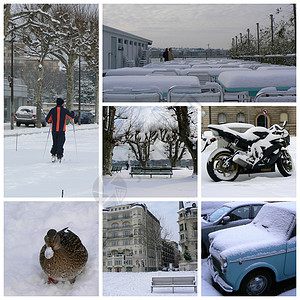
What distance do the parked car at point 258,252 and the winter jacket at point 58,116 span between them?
2421 millimetres

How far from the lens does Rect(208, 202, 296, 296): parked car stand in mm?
2678

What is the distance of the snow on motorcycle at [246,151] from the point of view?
109 inches

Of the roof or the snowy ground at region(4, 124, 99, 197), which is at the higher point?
the roof

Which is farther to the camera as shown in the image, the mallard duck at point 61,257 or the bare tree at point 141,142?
the mallard duck at point 61,257

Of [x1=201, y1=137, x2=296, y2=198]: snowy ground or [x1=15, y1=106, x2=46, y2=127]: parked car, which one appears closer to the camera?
[x1=201, y1=137, x2=296, y2=198]: snowy ground

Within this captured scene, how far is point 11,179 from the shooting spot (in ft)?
12.2

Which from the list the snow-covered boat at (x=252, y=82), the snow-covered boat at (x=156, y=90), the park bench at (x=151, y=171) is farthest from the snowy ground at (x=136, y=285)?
the snow-covered boat at (x=252, y=82)

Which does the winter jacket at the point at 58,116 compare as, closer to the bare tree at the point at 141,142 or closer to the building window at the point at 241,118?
the bare tree at the point at 141,142

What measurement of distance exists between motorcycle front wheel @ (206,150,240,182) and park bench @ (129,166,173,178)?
27 cm

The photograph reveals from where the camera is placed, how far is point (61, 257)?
2895 millimetres

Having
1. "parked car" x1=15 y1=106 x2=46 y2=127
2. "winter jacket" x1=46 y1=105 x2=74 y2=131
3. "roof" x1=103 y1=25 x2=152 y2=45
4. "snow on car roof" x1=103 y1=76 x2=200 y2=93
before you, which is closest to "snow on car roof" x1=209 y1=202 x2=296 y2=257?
"snow on car roof" x1=103 y1=76 x2=200 y2=93

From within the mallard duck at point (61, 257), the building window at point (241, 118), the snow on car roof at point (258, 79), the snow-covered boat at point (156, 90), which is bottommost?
the mallard duck at point (61, 257)

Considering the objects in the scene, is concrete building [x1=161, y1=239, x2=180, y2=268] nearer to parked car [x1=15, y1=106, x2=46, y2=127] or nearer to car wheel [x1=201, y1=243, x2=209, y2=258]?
car wheel [x1=201, y1=243, x2=209, y2=258]

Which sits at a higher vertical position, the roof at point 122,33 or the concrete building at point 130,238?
the roof at point 122,33
